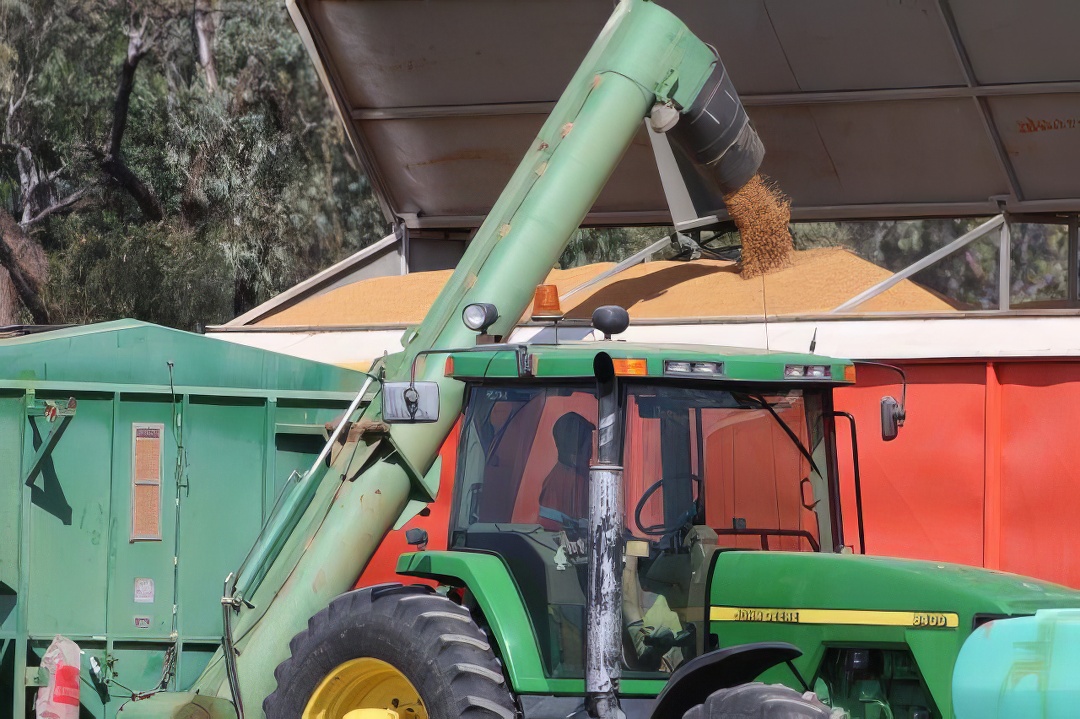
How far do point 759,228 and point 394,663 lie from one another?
6.12 meters

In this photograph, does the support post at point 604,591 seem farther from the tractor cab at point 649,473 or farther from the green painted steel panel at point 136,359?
the green painted steel panel at point 136,359

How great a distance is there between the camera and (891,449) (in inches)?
311

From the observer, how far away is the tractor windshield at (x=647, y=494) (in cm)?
447

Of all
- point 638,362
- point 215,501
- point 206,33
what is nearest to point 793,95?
point 215,501

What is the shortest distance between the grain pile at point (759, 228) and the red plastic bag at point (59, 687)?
18.8 ft

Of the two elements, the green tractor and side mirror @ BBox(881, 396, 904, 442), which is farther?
side mirror @ BBox(881, 396, 904, 442)

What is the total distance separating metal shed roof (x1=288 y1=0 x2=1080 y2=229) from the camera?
10.1m

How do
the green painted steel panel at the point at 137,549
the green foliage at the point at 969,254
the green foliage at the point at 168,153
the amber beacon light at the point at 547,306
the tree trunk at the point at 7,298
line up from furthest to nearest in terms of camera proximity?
1. the green foliage at the point at 969,254
2. the green foliage at the point at 168,153
3. the tree trunk at the point at 7,298
4. the green painted steel panel at the point at 137,549
5. the amber beacon light at the point at 547,306

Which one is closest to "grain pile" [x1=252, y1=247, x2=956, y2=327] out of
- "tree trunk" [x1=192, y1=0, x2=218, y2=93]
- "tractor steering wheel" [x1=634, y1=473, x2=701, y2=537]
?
"tractor steering wheel" [x1=634, y1=473, x2=701, y2=537]

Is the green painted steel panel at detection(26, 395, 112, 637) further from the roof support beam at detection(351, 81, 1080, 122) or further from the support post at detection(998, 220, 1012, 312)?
the support post at detection(998, 220, 1012, 312)

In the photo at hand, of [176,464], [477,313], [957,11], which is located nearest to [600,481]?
→ [477,313]

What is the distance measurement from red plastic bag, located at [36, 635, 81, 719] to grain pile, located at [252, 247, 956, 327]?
3.69 meters

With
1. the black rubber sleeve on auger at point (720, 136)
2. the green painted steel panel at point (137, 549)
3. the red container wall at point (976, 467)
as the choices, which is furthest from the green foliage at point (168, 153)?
the red container wall at point (976, 467)

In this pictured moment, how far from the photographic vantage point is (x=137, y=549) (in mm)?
6449
